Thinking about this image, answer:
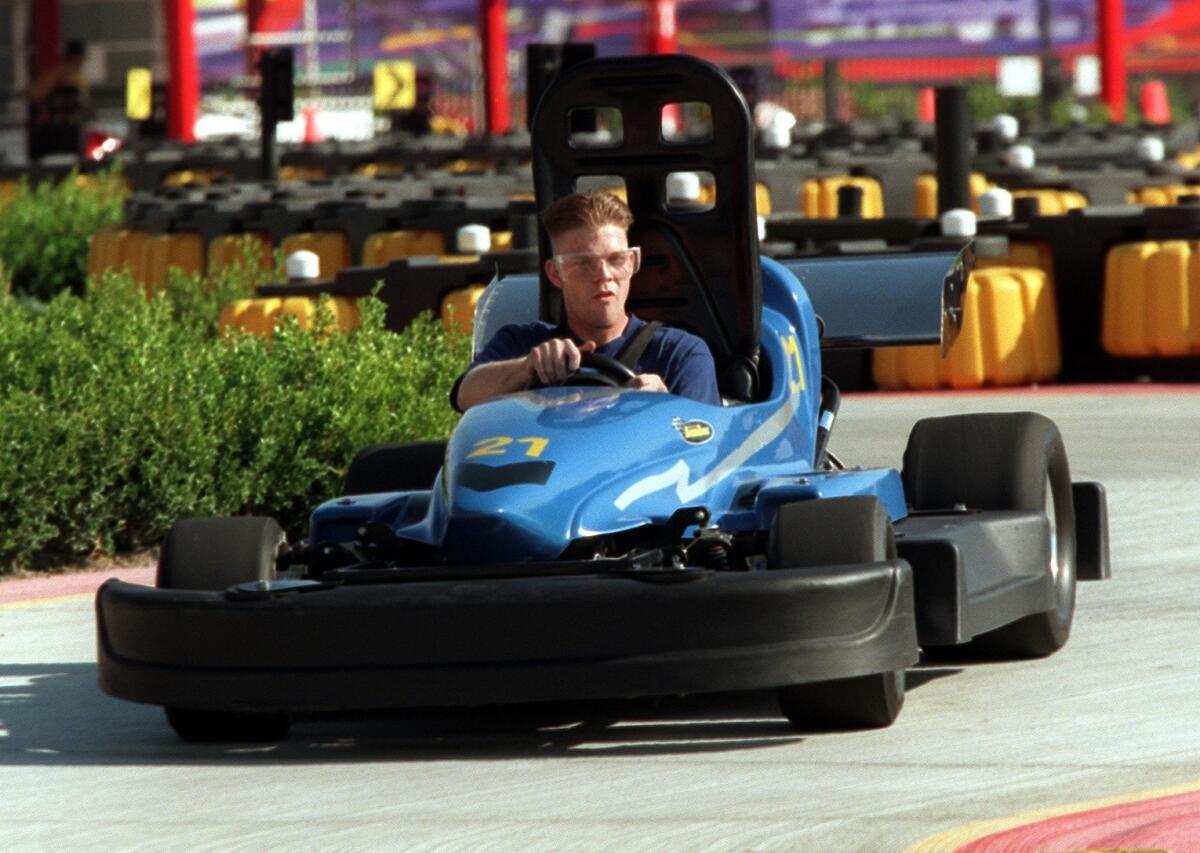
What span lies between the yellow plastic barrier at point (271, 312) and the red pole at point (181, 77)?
2434 centimetres

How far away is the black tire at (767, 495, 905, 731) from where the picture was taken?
5.92 m

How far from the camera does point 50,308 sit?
10.5 m

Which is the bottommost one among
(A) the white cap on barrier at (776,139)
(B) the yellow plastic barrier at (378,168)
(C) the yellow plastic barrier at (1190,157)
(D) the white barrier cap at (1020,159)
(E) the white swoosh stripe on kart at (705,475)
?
(C) the yellow plastic barrier at (1190,157)

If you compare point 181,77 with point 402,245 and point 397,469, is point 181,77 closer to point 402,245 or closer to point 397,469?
point 402,245

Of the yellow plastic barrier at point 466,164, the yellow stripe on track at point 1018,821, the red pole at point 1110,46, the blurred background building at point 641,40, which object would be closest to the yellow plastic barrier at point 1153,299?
the yellow stripe on track at point 1018,821

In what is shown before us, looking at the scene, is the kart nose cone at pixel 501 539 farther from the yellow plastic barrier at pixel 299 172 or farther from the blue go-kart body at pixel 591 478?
the yellow plastic barrier at pixel 299 172

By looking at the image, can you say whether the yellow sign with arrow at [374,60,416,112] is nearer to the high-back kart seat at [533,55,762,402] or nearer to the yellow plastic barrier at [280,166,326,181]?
the yellow plastic barrier at [280,166,326,181]

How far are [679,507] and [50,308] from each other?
4.88 meters

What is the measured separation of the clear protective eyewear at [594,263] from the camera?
657cm

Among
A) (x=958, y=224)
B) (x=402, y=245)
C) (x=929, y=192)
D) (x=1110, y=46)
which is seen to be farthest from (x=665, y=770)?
(x=1110, y=46)

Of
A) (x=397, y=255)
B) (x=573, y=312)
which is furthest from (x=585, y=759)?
(x=397, y=255)

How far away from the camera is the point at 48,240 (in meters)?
22.2

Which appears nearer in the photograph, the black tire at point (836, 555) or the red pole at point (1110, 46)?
the black tire at point (836, 555)

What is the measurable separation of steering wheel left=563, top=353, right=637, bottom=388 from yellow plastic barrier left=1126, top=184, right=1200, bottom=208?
49.0 feet
